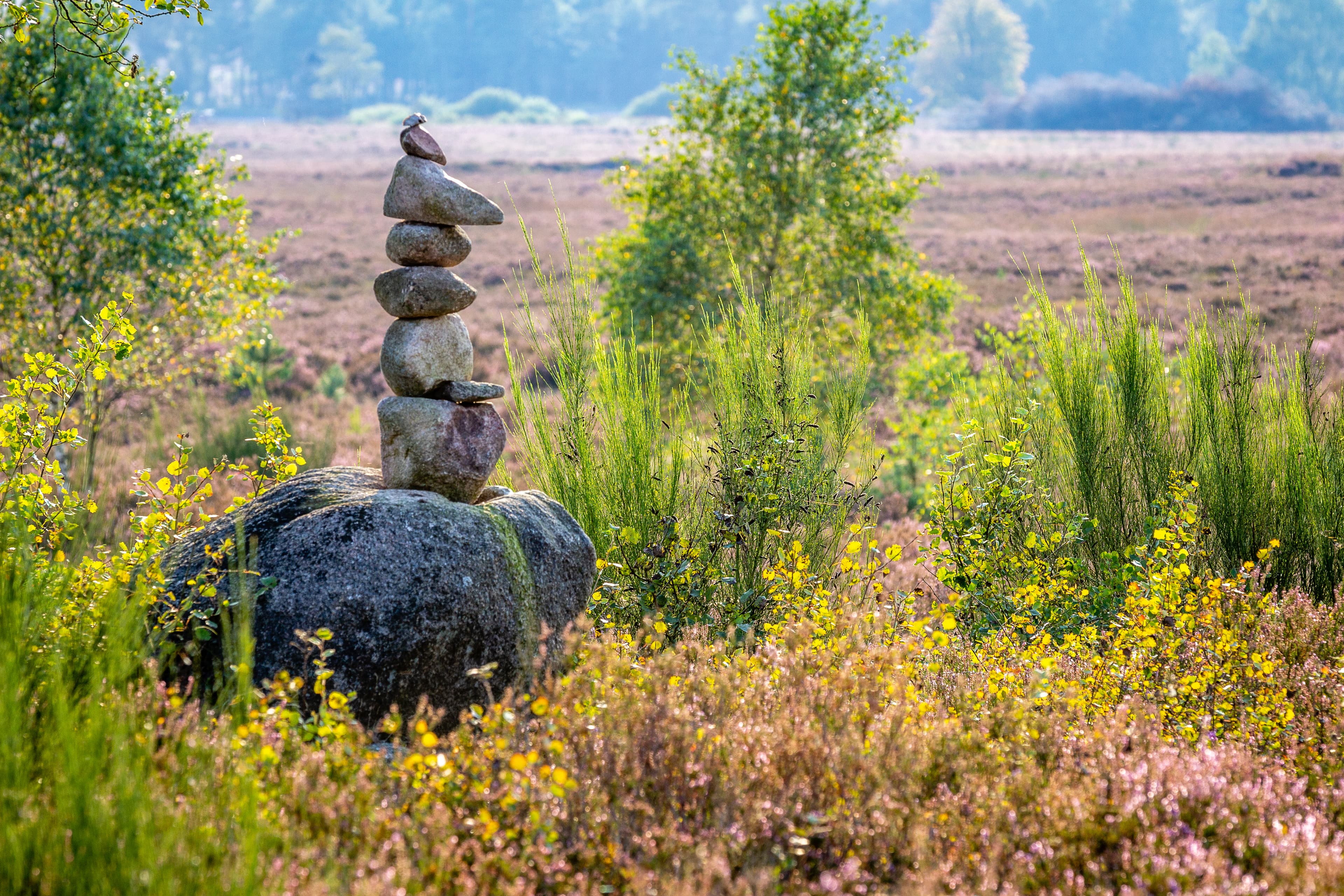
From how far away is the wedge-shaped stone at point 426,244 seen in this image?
4328 millimetres

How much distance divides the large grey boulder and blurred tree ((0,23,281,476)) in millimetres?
4780

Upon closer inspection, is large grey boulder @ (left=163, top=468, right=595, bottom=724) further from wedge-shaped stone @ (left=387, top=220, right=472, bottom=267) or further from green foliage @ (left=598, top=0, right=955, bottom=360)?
green foliage @ (left=598, top=0, right=955, bottom=360)

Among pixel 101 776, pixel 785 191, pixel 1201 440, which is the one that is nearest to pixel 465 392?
pixel 101 776

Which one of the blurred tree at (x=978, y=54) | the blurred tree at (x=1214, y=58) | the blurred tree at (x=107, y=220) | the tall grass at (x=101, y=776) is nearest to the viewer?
the tall grass at (x=101, y=776)

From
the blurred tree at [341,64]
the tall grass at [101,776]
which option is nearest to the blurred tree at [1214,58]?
the blurred tree at [341,64]

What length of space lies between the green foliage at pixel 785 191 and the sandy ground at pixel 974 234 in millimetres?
1064

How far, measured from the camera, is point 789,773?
2764mm

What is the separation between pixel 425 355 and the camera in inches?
170

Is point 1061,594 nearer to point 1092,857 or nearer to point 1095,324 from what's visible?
point 1095,324

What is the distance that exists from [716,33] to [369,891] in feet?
376

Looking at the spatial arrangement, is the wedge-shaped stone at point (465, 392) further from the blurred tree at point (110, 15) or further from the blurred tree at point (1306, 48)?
the blurred tree at point (1306, 48)

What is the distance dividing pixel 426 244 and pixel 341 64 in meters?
93.8

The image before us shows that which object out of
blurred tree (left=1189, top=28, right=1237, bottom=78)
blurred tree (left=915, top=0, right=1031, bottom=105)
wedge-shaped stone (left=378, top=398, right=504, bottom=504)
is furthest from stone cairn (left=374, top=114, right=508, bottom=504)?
blurred tree (left=1189, top=28, right=1237, bottom=78)

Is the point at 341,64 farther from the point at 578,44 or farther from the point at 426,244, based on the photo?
the point at 426,244
